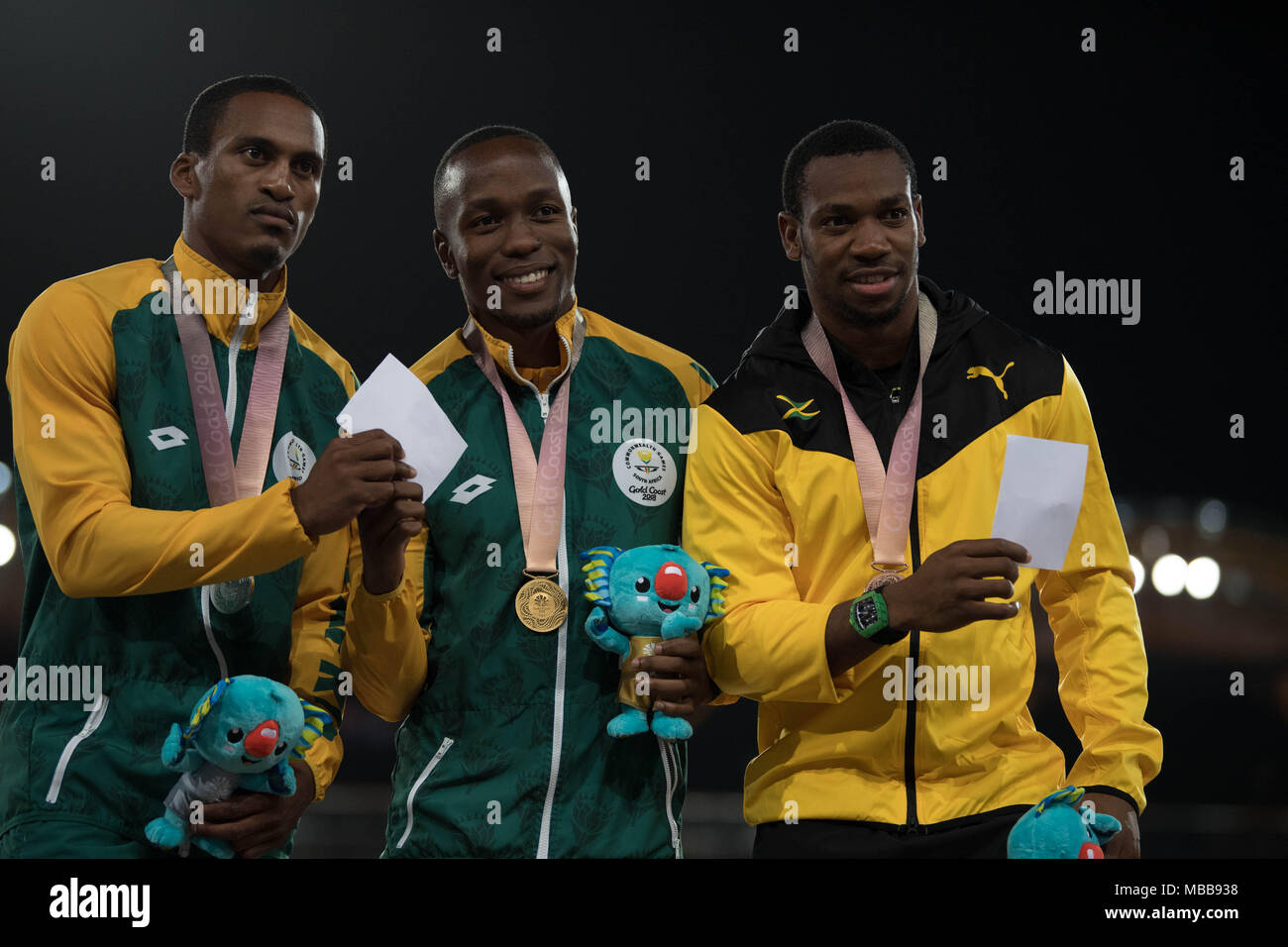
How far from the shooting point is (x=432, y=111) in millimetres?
3818

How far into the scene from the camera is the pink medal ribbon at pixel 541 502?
2588 mm

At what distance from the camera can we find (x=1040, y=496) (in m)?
2.42

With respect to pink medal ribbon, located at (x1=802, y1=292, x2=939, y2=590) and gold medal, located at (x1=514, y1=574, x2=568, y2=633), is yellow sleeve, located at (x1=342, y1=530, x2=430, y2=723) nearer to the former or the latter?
gold medal, located at (x1=514, y1=574, x2=568, y2=633)

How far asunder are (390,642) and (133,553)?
1.58 feet

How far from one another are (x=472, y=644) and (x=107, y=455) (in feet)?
2.42

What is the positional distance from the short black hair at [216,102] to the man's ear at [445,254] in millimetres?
332

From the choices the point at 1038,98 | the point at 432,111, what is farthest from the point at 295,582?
the point at 1038,98

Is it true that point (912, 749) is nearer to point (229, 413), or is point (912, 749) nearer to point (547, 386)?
point (547, 386)

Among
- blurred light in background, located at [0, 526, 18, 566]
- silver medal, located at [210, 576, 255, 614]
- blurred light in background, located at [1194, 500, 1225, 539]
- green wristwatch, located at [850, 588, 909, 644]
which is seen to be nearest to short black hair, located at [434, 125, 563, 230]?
silver medal, located at [210, 576, 255, 614]

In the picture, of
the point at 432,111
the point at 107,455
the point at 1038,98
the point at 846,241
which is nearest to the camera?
the point at 107,455

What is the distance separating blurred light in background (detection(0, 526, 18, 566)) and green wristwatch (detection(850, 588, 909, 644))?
388 centimetres

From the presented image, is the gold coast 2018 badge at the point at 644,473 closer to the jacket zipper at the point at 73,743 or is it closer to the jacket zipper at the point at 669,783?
the jacket zipper at the point at 669,783

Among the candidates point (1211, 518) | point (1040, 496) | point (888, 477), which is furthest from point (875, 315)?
point (1211, 518)

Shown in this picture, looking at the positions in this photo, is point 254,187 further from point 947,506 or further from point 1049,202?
point 1049,202
